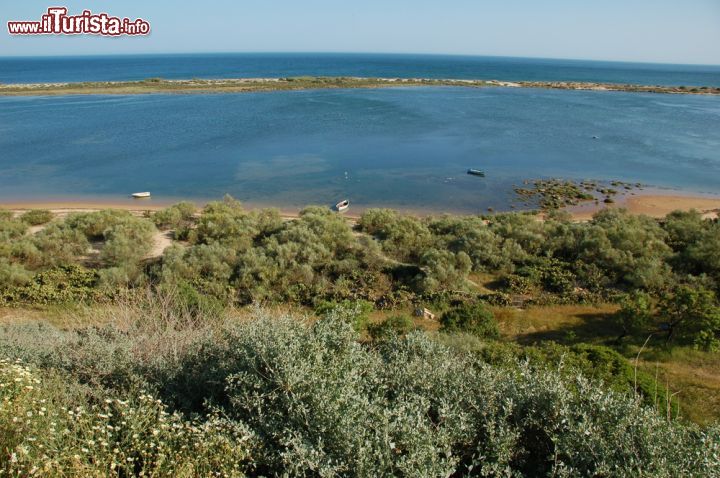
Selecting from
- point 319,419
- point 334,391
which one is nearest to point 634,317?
point 334,391

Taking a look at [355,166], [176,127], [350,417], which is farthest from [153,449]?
[176,127]

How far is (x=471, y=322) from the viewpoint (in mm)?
14203

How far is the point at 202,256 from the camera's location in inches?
739

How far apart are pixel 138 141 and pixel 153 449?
4718 cm

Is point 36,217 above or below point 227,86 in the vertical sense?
below

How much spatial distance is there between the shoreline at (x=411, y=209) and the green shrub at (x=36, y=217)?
→ 1.73 m

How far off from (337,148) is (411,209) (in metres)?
Result: 17.0

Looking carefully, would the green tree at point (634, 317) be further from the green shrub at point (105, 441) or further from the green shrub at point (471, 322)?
the green shrub at point (105, 441)

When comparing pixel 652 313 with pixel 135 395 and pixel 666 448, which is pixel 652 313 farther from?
pixel 135 395

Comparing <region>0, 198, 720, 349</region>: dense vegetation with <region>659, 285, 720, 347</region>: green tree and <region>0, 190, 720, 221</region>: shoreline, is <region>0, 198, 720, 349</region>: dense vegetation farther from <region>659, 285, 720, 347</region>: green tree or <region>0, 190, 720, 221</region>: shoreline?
<region>0, 190, 720, 221</region>: shoreline

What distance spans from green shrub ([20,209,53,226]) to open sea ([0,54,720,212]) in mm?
6377

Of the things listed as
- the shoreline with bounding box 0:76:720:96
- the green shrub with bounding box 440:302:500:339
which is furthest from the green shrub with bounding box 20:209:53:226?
the shoreline with bounding box 0:76:720:96

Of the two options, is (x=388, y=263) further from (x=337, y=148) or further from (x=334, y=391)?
(x=337, y=148)

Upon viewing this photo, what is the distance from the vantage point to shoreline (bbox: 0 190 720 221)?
93.9ft
